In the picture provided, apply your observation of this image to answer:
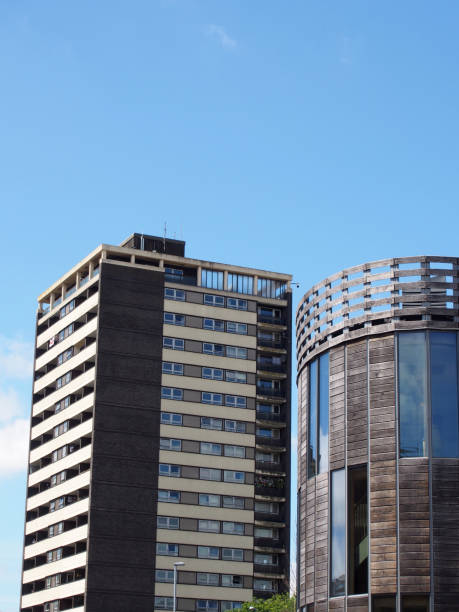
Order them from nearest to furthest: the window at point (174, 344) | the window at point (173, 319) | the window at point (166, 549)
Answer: the window at point (166, 549) → the window at point (174, 344) → the window at point (173, 319)

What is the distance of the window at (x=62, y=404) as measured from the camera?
11324cm

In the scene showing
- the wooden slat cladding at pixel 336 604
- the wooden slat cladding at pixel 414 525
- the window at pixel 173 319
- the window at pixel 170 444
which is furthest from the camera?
the window at pixel 173 319

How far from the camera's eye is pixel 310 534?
1539 inches

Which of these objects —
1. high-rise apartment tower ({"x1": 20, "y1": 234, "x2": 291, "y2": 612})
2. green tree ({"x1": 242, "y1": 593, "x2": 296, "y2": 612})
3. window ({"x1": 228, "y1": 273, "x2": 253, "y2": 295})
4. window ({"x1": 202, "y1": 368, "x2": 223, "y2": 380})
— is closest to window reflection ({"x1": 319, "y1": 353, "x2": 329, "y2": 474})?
green tree ({"x1": 242, "y1": 593, "x2": 296, "y2": 612})

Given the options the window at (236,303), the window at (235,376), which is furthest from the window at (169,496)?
the window at (236,303)

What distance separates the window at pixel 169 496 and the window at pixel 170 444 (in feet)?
13.6

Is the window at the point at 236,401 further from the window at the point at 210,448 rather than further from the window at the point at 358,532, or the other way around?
the window at the point at 358,532

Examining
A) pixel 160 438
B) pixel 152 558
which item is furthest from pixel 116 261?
pixel 152 558

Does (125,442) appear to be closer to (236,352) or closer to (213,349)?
(213,349)

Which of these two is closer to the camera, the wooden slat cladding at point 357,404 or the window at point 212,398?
the wooden slat cladding at point 357,404

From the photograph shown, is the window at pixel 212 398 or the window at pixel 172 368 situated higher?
the window at pixel 172 368

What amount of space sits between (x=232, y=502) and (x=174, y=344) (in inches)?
656

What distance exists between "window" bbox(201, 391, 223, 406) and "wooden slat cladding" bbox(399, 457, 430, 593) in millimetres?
75675

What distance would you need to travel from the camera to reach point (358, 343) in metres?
37.7
